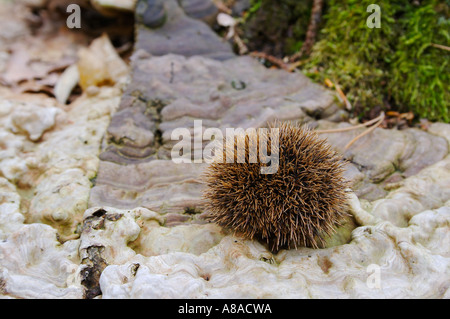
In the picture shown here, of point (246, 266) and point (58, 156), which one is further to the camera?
point (58, 156)

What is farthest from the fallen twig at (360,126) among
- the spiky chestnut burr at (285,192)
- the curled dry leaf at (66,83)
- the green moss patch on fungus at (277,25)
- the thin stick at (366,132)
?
the curled dry leaf at (66,83)

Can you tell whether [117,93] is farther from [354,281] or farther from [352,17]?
[354,281]

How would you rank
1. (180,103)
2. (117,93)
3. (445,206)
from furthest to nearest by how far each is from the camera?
(117,93)
(180,103)
(445,206)

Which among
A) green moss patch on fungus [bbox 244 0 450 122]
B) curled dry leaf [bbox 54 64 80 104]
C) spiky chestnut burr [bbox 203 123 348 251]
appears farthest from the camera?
curled dry leaf [bbox 54 64 80 104]

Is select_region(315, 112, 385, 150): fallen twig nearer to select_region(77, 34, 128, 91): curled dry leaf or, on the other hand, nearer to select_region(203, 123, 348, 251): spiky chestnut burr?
select_region(203, 123, 348, 251): spiky chestnut burr

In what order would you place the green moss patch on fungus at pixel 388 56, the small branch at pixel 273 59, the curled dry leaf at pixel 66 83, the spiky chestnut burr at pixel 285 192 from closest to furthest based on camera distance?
the spiky chestnut burr at pixel 285 192, the green moss patch on fungus at pixel 388 56, the small branch at pixel 273 59, the curled dry leaf at pixel 66 83

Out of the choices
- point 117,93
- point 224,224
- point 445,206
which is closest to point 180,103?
point 117,93

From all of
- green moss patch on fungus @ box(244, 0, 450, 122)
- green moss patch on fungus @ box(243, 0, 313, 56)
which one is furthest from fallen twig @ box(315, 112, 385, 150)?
green moss patch on fungus @ box(243, 0, 313, 56)

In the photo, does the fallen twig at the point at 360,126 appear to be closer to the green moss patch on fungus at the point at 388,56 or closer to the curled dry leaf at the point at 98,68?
the green moss patch on fungus at the point at 388,56
